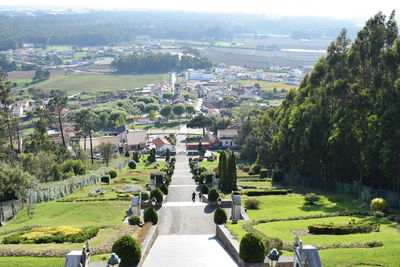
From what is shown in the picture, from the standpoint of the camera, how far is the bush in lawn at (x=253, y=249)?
2505cm

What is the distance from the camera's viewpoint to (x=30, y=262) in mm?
27719

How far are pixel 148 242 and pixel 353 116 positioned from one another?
2909 cm

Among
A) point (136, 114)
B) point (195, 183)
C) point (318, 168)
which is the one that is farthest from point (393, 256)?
point (136, 114)

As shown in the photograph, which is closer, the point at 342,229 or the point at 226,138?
the point at 342,229

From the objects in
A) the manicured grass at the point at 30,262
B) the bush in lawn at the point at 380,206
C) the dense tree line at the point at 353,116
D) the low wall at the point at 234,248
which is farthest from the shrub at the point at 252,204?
the manicured grass at the point at 30,262

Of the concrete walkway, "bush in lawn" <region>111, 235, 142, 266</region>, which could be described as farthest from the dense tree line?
"bush in lawn" <region>111, 235, 142, 266</region>

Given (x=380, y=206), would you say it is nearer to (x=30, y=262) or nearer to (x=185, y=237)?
(x=185, y=237)

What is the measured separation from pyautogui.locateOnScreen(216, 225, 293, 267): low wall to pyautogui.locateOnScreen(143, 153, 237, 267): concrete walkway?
1.11ft

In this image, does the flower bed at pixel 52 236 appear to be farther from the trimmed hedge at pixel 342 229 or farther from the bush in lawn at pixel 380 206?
the bush in lawn at pixel 380 206

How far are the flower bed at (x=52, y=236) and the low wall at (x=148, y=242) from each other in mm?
3839

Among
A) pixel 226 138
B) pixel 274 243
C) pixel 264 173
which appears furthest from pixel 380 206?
pixel 226 138

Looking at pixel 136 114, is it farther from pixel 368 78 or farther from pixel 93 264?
pixel 93 264

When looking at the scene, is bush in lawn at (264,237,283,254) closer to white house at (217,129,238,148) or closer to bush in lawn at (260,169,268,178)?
bush in lawn at (260,169,268,178)

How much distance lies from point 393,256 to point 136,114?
167m
